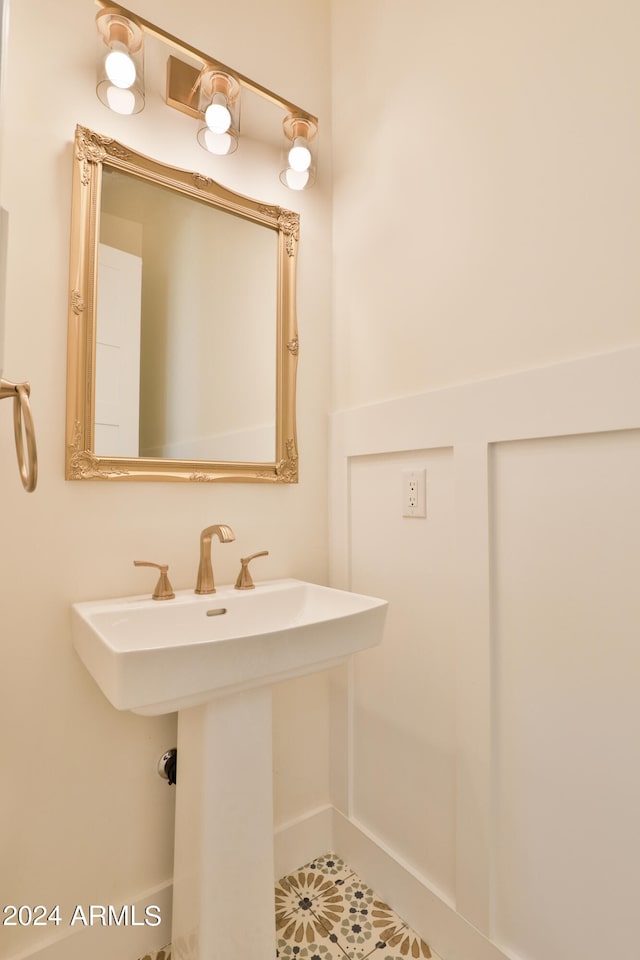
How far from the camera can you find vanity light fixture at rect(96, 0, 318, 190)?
1.09m

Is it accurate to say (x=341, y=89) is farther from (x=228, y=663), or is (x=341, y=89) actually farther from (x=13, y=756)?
(x=13, y=756)

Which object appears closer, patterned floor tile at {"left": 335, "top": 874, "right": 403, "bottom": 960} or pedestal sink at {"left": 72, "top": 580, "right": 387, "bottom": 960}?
pedestal sink at {"left": 72, "top": 580, "right": 387, "bottom": 960}

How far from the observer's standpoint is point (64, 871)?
3.41 feet

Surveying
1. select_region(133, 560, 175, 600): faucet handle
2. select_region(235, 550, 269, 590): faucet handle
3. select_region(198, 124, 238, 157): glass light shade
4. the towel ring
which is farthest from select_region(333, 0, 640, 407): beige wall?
the towel ring

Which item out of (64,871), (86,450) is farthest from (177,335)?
(64,871)

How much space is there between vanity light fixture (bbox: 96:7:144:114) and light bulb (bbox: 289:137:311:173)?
1.39ft

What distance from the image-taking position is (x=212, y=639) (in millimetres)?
963

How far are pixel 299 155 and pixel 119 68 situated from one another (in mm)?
485

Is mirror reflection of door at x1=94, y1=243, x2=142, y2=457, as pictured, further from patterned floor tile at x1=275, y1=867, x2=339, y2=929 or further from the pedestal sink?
patterned floor tile at x1=275, y1=867, x2=339, y2=929

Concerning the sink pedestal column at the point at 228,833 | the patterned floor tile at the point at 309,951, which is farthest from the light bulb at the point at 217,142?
the patterned floor tile at the point at 309,951

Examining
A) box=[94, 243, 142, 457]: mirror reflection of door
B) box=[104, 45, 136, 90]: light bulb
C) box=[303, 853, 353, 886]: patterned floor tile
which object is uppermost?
box=[104, 45, 136, 90]: light bulb

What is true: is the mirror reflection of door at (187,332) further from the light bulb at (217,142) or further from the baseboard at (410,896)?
the baseboard at (410,896)

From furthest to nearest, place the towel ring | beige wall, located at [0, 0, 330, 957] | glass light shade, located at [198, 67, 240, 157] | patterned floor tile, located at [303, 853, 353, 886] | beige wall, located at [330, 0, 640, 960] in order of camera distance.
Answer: patterned floor tile, located at [303, 853, 353, 886], glass light shade, located at [198, 67, 240, 157], beige wall, located at [0, 0, 330, 957], beige wall, located at [330, 0, 640, 960], the towel ring

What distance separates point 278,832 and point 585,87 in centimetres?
183
